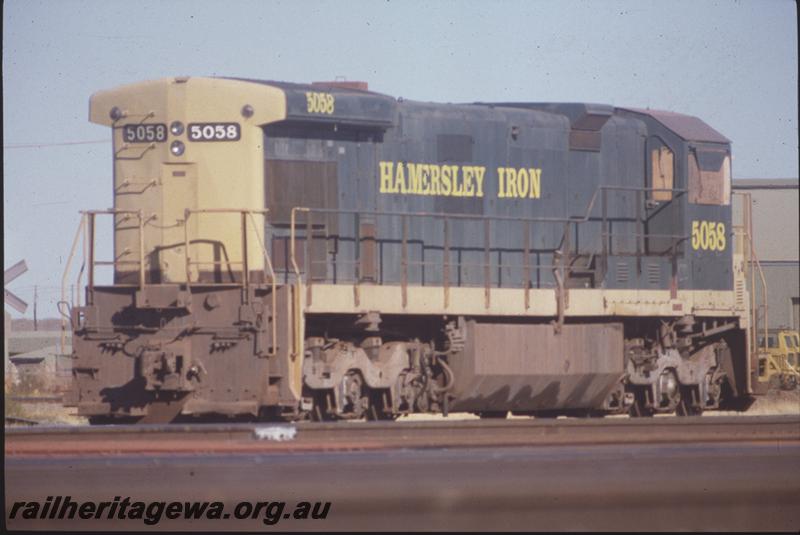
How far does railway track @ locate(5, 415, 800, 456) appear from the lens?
29.6 feet

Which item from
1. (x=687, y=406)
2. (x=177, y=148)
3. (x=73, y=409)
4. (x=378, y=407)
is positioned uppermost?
(x=177, y=148)

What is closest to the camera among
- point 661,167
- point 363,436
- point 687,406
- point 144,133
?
point 363,436

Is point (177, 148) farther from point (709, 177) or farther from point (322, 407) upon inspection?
point (709, 177)

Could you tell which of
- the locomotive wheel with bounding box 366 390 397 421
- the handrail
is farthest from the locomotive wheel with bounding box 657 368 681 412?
the handrail

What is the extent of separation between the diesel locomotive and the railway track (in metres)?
1.58

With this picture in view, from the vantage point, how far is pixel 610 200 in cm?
1418

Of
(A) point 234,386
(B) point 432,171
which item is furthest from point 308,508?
(B) point 432,171

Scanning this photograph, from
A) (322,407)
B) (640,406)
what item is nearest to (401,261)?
(322,407)

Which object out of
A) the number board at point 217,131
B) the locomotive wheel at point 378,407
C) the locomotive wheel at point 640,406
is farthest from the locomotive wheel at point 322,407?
the locomotive wheel at point 640,406

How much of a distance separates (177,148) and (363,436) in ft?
12.9

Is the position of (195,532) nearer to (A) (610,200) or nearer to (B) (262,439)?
(B) (262,439)

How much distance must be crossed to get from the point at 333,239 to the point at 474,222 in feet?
5.65

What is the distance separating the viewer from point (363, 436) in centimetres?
969

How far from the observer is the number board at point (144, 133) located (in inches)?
473
